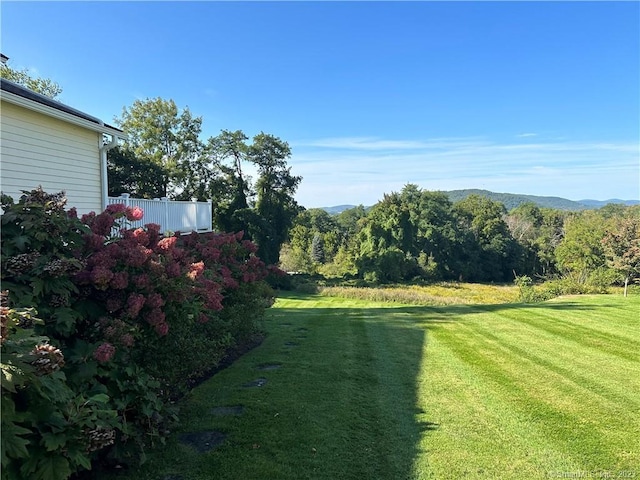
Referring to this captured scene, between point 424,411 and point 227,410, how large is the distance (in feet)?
7.08

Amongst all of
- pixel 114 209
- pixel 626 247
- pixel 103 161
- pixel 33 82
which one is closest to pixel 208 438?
pixel 114 209

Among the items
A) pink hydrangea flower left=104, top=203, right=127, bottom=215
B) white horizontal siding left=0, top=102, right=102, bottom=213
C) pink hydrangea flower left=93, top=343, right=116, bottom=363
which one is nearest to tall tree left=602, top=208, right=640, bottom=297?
white horizontal siding left=0, top=102, right=102, bottom=213

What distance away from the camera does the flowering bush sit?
2.57 m

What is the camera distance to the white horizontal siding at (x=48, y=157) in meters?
5.93

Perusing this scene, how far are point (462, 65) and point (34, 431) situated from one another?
19.5m

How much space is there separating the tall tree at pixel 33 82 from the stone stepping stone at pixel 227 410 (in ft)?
73.6

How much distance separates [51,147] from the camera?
671 cm

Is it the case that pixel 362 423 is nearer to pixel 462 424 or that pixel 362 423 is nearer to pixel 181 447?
pixel 462 424

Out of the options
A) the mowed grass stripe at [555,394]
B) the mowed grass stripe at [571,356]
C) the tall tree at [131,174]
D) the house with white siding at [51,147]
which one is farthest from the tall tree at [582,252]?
the house with white siding at [51,147]

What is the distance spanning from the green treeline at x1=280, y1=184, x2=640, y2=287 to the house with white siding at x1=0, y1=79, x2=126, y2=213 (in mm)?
32003

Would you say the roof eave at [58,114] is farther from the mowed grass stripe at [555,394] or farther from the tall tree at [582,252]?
the tall tree at [582,252]

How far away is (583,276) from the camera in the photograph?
111 feet

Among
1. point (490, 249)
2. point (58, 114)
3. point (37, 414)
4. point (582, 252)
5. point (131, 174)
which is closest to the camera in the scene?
point (37, 414)

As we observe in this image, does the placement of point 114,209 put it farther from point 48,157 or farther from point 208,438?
point 48,157
